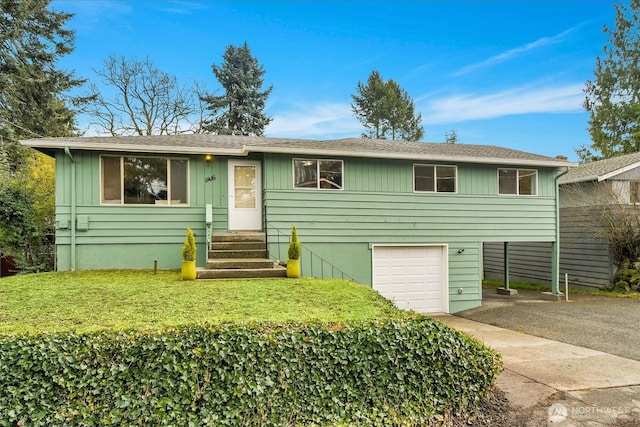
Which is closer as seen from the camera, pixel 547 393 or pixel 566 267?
pixel 547 393

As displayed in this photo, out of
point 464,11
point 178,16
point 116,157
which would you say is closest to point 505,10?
point 464,11

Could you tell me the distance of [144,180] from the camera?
9.09 m

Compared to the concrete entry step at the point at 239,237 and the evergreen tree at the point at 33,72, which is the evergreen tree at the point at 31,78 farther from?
the concrete entry step at the point at 239,237

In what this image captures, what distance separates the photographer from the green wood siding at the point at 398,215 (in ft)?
31.1

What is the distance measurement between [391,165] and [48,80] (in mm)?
18527

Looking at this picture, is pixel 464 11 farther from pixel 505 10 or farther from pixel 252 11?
pixel 252 11

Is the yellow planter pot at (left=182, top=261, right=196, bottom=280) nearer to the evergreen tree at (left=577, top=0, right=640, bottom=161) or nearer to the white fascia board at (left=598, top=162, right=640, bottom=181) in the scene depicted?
the white fascia board at (left=598, top=162, right=640, bottom=181)

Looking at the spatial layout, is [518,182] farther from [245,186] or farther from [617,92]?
[617,92]

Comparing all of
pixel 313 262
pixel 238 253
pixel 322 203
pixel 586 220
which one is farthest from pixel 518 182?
pixel 238 253

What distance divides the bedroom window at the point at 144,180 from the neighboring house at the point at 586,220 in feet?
42.7

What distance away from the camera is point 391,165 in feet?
33.5

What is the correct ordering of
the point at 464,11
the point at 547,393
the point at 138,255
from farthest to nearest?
the point at 464,11 → the point at 138,255 → the point at 547,393

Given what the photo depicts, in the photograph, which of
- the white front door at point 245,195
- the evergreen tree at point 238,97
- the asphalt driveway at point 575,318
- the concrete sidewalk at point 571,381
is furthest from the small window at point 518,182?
the evergreen tree at point 238,97

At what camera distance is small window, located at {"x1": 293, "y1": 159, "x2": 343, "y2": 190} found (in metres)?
9.64
